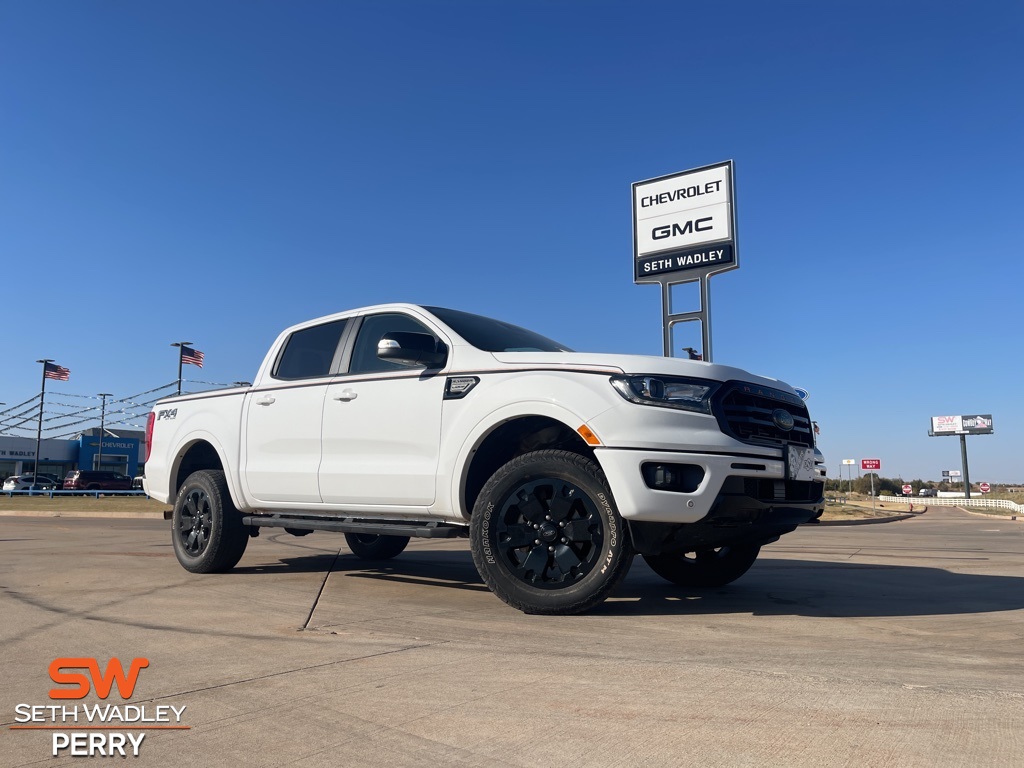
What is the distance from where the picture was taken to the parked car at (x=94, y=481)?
151 feet

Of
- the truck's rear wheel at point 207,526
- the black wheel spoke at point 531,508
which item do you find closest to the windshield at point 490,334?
the black wheel spoke at point 531,508

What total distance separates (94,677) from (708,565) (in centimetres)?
440

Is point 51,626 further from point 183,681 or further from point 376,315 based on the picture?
point 376,315

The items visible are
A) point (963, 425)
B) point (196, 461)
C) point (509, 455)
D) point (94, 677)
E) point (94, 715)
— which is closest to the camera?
point (94, 715)

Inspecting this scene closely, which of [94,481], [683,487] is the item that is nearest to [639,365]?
[683,487]

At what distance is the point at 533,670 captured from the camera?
10.7 ft

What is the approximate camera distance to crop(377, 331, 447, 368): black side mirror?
16.9 feet

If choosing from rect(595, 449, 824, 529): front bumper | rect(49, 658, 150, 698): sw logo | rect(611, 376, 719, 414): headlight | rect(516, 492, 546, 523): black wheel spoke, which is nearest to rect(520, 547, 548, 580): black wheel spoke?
rect(516, 492, 546, 523): black wheel spoke

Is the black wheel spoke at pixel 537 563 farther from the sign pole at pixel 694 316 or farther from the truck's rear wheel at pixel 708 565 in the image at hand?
the sign pole at pixel 694 316

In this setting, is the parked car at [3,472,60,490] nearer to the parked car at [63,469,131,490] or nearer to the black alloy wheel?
the parked car at [63,469,131,490]

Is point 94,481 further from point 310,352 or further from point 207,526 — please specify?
point 310,352

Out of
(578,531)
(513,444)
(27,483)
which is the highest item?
(513,444)

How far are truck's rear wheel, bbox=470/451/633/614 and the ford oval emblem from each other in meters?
1.22

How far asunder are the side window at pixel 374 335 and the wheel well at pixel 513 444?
101 centimetres
